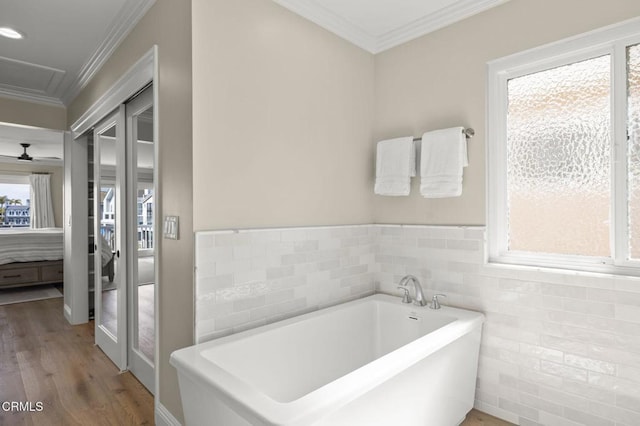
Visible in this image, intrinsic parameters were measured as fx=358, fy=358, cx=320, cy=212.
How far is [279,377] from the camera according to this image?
1.88 meters

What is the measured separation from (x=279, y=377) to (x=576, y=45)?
2381 mm

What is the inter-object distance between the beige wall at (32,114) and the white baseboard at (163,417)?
3.54m

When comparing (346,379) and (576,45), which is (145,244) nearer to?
(346,379)

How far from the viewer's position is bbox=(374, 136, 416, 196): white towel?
2510 mm

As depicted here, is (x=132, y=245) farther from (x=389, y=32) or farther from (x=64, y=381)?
(x=389, y=32)

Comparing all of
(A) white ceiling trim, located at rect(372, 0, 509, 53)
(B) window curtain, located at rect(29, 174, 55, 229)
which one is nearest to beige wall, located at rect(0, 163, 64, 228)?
(B) window curtain, located at rect(29, 174, 55, 229)

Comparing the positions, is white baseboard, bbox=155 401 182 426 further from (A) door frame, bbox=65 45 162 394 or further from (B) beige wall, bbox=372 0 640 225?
(B) beige wall, bbox=372 0 640 225

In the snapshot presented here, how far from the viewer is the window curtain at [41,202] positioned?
8.14 metres

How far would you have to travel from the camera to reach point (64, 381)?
263 cm

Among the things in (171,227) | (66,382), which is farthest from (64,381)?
(171,227)

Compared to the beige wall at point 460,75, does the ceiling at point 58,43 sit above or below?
above

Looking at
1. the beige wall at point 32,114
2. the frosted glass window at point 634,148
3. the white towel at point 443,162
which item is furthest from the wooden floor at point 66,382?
the beige wall at point 32,114

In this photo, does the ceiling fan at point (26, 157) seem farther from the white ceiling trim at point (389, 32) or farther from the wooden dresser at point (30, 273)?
the white ceiling trim at point (389, 32)

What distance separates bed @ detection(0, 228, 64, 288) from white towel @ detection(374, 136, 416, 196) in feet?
18.3
